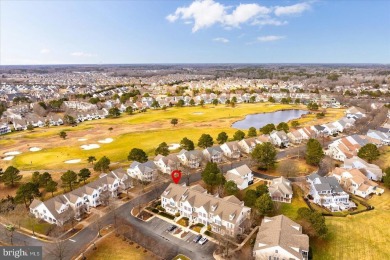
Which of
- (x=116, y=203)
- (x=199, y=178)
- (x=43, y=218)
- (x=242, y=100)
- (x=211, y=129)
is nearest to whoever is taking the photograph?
(x=43, y=218)

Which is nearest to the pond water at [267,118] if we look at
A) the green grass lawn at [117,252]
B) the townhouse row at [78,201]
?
the townhouse row at [78,201]

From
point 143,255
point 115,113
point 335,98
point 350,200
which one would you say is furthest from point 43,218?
point 335,98

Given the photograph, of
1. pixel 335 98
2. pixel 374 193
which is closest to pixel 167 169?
pixel 374 193

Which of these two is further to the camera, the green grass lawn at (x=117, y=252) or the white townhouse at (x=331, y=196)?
the white townhouse at (x=331, y=196)

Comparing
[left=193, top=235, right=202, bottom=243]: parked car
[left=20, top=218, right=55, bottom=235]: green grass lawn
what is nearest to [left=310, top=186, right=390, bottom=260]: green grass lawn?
[left=193, top=235, right=202, bottom=243]: parked car

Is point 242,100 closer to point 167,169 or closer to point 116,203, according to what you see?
point 167,169

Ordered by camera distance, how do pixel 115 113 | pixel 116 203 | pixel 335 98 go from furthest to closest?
pixel 335 98 < pixel 115 113 < pixel 116 203

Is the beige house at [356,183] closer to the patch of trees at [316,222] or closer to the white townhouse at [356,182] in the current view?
the white townhouse at [356,182]

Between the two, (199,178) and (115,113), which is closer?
(199,178)
